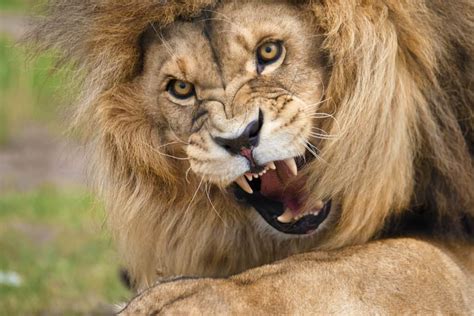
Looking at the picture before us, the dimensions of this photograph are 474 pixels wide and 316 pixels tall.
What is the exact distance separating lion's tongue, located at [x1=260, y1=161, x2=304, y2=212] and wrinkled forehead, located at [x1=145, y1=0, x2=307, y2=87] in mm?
353

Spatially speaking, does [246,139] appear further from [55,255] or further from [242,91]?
[55,255]

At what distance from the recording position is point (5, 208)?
301 inches

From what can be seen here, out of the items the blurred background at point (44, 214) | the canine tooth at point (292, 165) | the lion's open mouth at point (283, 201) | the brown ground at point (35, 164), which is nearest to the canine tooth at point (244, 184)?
the lion's open mouth at point (283, 201)

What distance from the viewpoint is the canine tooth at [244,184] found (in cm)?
347

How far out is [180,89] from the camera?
3.48 meters

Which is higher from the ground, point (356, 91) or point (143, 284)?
point (356, 91)

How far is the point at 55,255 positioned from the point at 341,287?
11.8 feet

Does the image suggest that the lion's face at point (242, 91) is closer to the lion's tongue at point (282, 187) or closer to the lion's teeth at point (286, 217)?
the lion's tongue at point (282, 187)

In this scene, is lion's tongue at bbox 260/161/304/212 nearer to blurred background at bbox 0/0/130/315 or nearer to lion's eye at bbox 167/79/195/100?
lion's eye at bbox 167/79/195/100

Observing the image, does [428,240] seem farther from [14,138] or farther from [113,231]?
[14,138]

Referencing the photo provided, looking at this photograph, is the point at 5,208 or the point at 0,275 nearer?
the point at 0,275

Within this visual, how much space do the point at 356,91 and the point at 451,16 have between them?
18.8 inches

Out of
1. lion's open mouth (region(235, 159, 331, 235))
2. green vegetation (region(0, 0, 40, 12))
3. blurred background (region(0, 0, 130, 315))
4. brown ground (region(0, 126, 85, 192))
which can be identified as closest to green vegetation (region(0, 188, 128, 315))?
blurred background (region(0, 0, 130, 315))

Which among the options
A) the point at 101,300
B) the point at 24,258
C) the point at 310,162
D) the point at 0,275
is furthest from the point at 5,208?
the point at 310,162
